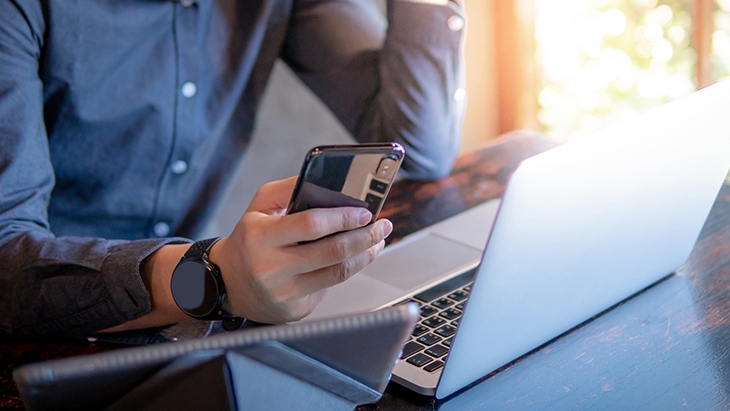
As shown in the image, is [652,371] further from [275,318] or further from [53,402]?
[53,402]

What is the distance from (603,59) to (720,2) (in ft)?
1.64

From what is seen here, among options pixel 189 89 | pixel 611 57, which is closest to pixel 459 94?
pixel 189 89

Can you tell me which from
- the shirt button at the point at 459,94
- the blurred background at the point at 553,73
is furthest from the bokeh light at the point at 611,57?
the shirt button at the point at 459,94

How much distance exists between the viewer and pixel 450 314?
0.74m

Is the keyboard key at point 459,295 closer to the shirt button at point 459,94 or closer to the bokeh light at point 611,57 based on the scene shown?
the shirt button at point 459,94

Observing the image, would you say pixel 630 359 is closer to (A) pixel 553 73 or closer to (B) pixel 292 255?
(B) pixel 292 255

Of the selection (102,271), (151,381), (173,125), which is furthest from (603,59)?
(151,381)

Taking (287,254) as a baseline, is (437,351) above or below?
below

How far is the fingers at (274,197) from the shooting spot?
703 mm

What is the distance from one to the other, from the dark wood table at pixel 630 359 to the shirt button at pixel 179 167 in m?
0.48

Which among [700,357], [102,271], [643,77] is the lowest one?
[643,77]

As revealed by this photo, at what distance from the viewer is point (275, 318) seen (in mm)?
676

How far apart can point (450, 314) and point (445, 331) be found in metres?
0.04

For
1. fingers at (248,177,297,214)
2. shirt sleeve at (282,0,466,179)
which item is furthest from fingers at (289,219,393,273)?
shirt sleeve at (282,0,466,179)
